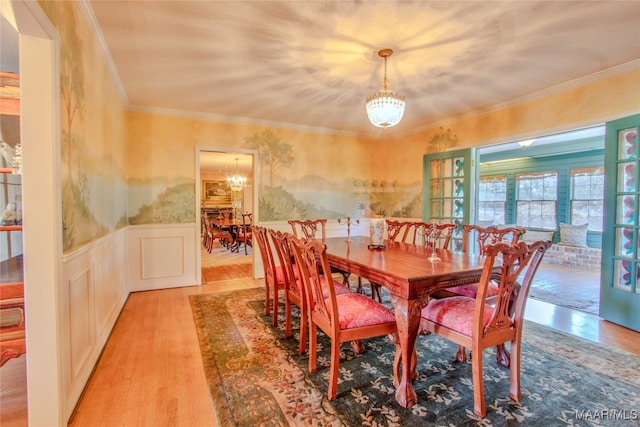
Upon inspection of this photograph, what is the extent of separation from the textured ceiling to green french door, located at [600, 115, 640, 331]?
764 mm

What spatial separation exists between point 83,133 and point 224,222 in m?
5.77

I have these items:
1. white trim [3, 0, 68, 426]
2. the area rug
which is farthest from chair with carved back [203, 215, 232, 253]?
white trim [3, 0, 68, 426]

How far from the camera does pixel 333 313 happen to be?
71.6 inches

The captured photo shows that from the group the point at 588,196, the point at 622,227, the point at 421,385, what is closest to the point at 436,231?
the point at 421,385

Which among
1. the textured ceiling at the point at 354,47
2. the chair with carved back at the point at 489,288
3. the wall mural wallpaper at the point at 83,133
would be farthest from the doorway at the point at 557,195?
the wall mural wallpaper at the point at 83,133

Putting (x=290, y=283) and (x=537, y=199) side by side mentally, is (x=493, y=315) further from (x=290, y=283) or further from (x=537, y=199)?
(x=537, y=199)

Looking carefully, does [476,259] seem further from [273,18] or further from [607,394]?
[273,18]

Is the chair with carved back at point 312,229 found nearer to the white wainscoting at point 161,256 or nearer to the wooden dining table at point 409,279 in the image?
the wooden dining table at point 409,279

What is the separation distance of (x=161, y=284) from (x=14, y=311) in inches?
102

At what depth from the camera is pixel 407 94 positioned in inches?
144

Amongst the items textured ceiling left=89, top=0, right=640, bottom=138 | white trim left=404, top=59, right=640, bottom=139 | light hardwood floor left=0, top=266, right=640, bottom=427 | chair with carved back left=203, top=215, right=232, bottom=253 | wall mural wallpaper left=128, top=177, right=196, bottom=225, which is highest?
textured ceiling left=89, top=0, right=640, bottom=138

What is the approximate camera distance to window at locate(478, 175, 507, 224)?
8.05m

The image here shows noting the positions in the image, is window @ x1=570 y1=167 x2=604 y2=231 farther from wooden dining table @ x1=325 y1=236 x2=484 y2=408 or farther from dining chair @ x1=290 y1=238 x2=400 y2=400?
dining chair @ x1=290 y1=238 x2=400 y2=400

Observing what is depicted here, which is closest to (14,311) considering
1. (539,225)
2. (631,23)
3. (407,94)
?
(407,94)
